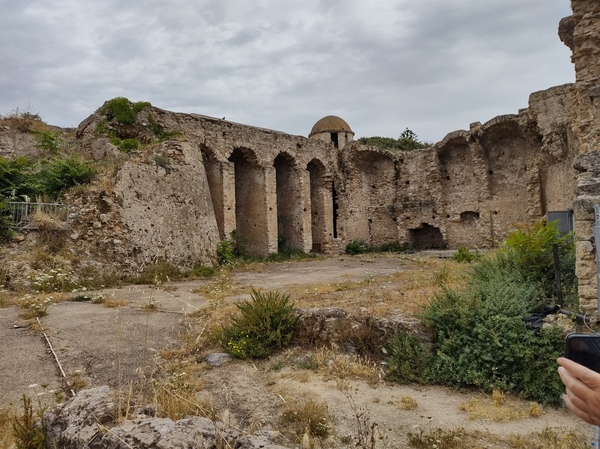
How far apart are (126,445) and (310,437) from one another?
1.36 meters

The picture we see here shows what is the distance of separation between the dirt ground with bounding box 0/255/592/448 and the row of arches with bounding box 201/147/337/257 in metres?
10.5

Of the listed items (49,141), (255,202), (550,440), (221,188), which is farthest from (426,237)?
(550,440)

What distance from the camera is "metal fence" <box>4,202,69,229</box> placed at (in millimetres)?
9453

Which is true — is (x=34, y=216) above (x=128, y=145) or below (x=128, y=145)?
below

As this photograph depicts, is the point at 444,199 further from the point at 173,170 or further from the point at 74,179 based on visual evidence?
the point at 74,179

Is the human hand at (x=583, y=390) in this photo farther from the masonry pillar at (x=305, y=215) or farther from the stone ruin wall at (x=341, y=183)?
the masonry pillar at (x=305, y=215)

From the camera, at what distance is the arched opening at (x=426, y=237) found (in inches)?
857

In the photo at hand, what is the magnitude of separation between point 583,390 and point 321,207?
20659 mm

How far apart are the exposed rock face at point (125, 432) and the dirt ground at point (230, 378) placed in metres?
0.63

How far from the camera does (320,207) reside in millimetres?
21984

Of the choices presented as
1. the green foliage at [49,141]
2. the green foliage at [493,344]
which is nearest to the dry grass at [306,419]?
the green foliage at [493,344]

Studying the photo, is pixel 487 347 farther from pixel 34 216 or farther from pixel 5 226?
pixel 5 226

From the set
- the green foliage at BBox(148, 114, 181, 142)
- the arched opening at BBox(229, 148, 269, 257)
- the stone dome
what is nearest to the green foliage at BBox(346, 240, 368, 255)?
the arched opening at BBox(229, 148, 269, 257)

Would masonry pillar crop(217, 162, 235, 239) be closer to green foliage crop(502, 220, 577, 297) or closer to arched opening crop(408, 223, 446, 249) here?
arched opening crop(408, 223, 446, 249)
